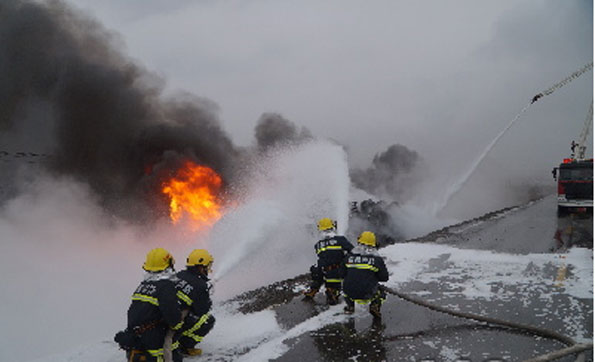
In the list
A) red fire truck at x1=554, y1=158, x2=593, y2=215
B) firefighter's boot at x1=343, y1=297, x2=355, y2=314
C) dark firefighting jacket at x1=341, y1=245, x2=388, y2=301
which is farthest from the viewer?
red fire truck at x1=554, y1=158, x2=593, y2=215

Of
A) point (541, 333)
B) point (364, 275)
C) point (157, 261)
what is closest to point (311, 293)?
point (364, 275)

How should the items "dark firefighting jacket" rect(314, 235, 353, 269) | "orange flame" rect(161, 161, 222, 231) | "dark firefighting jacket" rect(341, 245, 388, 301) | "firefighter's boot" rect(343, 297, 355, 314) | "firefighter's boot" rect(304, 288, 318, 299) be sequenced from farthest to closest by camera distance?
"orange flame" rect(161, 161, 222, 231)
"firefighter's boot" rect(304, 288, 318, 299)
"dark firefighting jacket" rect(314, 235, 353, 269)
"firefighter's boot" rect(343, 297, 355, 314)
"dark firefighting jacket" rect(341, 245, 388, 301)

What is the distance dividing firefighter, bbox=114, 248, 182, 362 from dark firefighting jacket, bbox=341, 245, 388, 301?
10.1ft

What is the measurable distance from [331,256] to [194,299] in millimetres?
3057

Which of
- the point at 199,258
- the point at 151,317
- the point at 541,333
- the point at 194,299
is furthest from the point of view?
the point at 541,333

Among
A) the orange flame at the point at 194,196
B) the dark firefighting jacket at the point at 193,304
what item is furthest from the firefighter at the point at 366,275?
the orange flame at the point at 194,196

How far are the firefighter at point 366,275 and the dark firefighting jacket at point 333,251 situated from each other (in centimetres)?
69

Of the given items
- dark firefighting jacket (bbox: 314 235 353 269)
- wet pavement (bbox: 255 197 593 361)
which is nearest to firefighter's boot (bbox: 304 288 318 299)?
wet pavement (bbox: 255 197 593 361)

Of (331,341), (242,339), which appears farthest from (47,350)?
(331,341)

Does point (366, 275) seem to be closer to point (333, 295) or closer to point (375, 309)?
point (375, 309)

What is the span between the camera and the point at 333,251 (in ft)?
24.3

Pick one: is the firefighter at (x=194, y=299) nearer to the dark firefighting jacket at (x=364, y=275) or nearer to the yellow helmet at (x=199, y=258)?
the yellow helmet at (x=199, y=258)

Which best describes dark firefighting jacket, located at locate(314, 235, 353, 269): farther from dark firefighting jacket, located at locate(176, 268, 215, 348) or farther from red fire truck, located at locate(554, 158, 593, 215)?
red fire truck, located at locate(554, 158, 593, 215)

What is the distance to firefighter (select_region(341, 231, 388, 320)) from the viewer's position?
21.1ft
